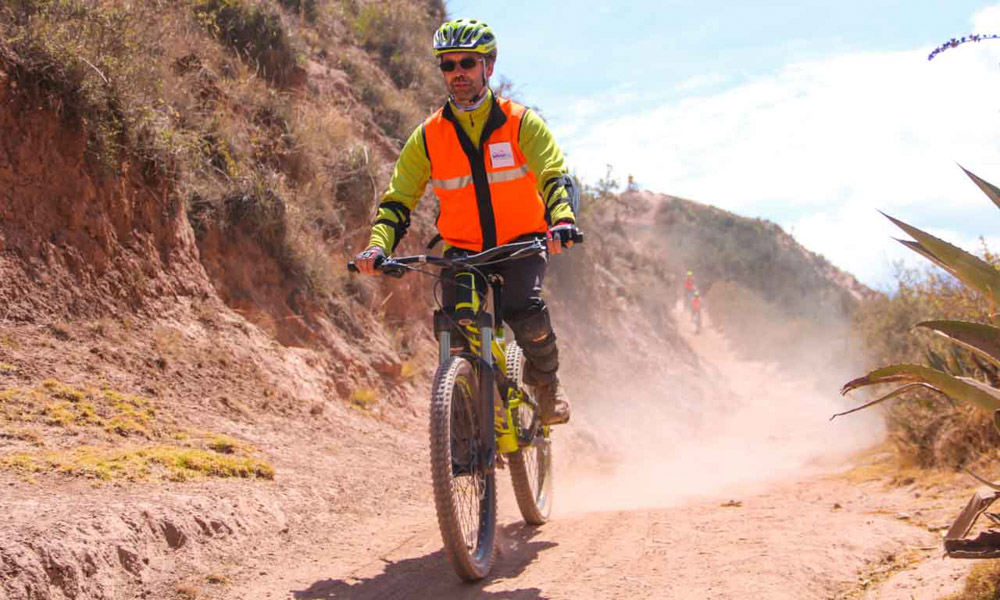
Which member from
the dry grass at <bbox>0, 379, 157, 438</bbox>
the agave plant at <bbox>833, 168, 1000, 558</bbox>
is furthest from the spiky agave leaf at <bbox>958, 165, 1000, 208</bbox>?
the dry grass at <bbox>0, 379, 157, 438</bbox>

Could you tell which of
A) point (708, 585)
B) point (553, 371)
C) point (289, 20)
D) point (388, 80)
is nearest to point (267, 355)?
point (553, 371)

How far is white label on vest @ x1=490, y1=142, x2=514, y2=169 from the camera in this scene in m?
4.89

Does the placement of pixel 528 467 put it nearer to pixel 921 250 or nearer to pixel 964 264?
pixel 921 250

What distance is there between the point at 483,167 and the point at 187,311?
4215 millimetres

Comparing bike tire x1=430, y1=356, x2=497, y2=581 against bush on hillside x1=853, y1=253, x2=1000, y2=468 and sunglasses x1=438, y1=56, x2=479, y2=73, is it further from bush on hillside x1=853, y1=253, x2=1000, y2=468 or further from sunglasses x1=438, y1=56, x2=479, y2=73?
bush on hillside x1=853, y1=253, x2=1000, y2=468

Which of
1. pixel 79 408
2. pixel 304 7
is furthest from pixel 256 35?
pixel 79 408

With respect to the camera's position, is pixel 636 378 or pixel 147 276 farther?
pixel 636 378

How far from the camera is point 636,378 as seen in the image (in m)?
20.7

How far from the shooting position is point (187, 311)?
795 cm

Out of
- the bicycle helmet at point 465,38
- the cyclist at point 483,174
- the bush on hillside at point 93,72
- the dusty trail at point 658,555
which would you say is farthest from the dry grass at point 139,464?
the bush on hillside at point 93,72

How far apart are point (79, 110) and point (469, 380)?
15.1 ft

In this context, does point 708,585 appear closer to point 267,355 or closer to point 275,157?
point 267,355

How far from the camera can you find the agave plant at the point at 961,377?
2.82 m

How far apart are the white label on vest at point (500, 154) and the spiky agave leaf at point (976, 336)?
99.0 inches
